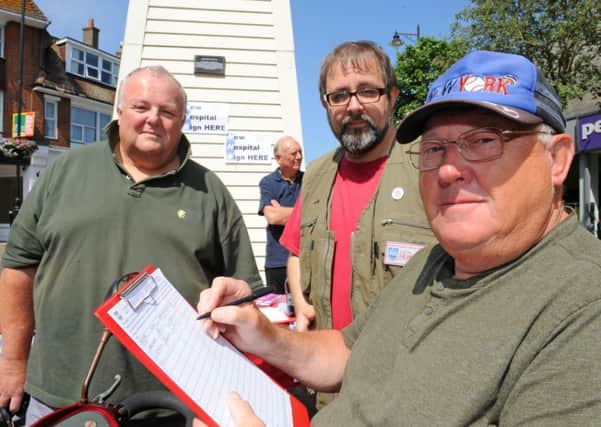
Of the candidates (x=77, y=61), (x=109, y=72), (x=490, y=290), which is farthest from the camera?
(x=109, y=72)

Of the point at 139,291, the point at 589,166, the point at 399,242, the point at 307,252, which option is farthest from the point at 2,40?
the point at 139,291

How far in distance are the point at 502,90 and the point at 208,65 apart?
5562mm

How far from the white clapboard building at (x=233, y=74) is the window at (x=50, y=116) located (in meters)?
21.7

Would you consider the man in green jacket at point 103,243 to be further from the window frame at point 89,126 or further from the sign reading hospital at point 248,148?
the window frame at point 89,126

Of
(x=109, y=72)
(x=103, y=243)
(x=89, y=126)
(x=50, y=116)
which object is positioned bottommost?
(x=103, y=243)

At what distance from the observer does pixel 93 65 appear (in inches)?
1127

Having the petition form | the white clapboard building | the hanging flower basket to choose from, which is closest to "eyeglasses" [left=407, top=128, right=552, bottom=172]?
the petition form

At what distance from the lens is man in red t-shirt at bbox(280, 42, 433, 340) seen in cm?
229

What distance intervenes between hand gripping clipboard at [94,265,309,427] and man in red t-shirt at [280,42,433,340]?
0.98 m

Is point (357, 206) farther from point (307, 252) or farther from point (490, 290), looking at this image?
point (490, 290)

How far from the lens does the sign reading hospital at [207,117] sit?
20.1 ft

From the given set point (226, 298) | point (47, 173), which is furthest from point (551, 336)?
point (47, 173)

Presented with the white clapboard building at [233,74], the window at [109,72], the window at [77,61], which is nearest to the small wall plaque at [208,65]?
the white clapboard building at [233,74]

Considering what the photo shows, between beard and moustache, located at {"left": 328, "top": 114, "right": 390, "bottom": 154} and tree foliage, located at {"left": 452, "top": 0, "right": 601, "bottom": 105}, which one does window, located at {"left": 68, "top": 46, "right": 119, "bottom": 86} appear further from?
beard and moustache, located at {"left": 328, "top": 114, "right": 390, "bottom": 154}
